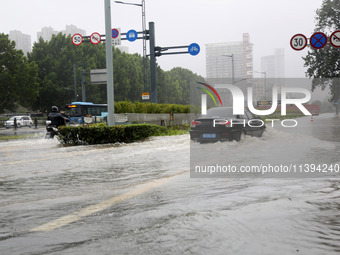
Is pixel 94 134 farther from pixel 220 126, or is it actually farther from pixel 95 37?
pixel 95 37

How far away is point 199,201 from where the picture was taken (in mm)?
5484

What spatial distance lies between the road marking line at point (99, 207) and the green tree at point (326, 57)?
4620 centimetres

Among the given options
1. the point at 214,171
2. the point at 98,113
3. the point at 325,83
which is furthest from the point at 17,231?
the point at 325,83

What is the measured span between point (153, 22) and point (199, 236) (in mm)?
26470

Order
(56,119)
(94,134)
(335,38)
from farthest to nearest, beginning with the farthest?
1. (335,38)
2. (56,119)
3. (94,134)

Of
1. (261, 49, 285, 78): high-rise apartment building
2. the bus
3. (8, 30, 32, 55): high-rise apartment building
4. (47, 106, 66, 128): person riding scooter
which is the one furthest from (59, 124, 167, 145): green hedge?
(261, 49, 285, 78): high-rise apartment building

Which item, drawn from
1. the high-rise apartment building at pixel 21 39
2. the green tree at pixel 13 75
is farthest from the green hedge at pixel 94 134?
the high-rise apartment building at pixel 21 39

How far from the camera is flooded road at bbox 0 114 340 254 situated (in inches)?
144

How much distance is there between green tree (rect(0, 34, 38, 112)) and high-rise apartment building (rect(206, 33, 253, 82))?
227 ft

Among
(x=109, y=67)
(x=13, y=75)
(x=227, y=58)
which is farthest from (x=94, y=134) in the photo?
(x=227, y=58)

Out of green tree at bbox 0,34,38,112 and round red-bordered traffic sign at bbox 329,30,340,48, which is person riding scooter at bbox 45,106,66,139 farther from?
green tree at bbox 0,34,38,112

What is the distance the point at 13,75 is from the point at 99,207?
154 ft

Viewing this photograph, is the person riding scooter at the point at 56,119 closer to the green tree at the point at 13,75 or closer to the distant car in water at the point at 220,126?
the distant car in water at the point at 220,126

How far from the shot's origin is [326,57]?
49.2m
